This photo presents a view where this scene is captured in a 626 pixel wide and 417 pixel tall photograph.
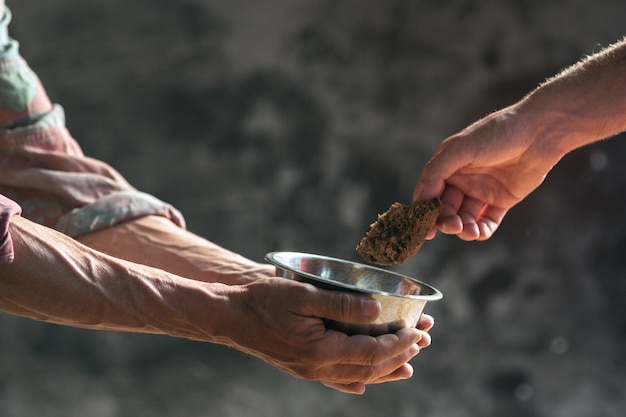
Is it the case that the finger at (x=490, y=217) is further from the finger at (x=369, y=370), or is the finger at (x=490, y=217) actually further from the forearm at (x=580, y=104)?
the finger at (x=369, y=370)

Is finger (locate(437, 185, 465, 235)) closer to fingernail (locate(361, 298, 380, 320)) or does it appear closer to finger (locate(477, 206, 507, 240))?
finger (locate(477, 206, 507, 240))

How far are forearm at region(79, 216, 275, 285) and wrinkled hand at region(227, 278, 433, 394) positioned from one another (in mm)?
424

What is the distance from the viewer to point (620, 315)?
4.48 metres

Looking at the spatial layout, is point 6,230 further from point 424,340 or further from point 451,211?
point 451,211

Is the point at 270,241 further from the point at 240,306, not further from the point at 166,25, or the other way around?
the point at 240,306

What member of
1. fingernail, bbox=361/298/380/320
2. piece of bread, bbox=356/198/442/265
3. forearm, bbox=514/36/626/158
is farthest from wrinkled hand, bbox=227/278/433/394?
forearm, bbox=514/36/626/158

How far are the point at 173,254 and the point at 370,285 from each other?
1.80 feet

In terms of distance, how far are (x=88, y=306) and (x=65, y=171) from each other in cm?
70

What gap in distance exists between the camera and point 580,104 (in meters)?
1.99

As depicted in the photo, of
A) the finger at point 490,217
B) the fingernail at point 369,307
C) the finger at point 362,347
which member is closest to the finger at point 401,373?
the finger at point 362,347

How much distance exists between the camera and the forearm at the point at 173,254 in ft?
6.51

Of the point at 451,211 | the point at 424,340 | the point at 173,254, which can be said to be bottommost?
the point at 173,254

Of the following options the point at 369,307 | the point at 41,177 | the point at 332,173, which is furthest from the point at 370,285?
the point at 332,173

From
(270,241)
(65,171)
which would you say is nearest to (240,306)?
(65,171)
